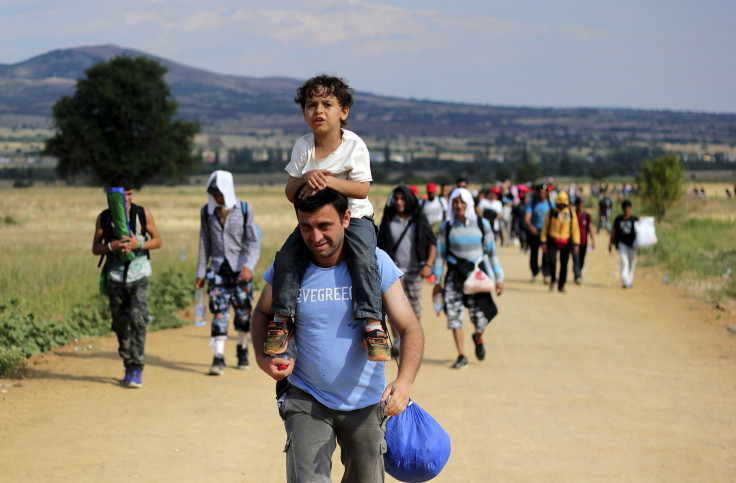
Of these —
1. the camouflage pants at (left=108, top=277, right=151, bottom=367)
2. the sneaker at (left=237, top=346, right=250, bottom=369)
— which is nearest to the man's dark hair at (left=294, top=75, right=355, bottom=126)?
the camouflage pants at (left=108, top=277, right=151, bottom=367)

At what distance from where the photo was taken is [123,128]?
79.7 m

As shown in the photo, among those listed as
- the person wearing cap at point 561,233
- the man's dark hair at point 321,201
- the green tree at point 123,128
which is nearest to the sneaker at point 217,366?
the man's dark hair at point 321,201

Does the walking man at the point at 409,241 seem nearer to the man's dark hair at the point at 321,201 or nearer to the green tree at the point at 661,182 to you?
the man's dark hair at the point at 321,201

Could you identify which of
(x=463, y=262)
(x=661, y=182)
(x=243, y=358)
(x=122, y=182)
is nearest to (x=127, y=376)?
(x=243, y=358)

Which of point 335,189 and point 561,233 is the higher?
point 335,189

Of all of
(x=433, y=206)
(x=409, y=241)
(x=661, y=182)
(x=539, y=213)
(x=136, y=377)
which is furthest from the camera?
(x=661, y=182)

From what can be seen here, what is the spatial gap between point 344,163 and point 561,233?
14.7 meters

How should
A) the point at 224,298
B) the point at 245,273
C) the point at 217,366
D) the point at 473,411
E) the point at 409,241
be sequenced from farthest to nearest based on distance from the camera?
the point at 409,241
the point at 217,366
the point at 224,298
the point at 245,273
the point at 473,411

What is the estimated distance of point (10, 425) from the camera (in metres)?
8.50

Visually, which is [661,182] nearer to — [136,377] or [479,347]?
[479,347]

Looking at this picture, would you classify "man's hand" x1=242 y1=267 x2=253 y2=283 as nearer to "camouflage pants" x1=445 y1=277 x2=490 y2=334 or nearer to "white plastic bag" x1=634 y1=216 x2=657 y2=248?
"camouflage pants" x1=445 y1=277 x2=490 y2=334

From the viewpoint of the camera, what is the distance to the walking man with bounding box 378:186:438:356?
39.4 ft

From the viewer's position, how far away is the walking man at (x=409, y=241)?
39.4ft

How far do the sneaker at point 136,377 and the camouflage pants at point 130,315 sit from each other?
60 millimetres
